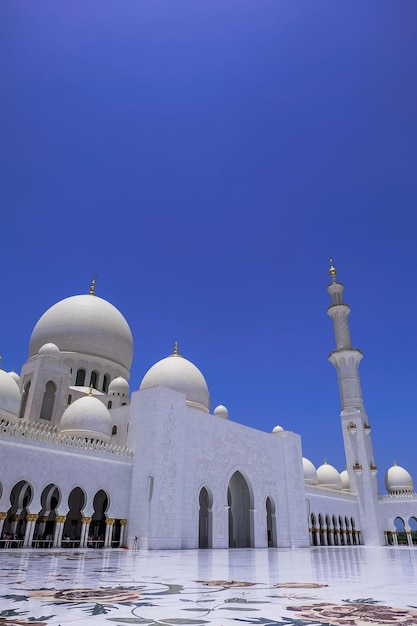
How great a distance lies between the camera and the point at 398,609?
11.4 ft

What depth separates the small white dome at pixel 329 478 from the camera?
3438cm

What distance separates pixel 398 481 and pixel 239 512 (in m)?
17.4

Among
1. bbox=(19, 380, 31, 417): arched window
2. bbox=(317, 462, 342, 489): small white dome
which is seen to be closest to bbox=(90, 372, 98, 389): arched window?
bbox=(19, 380, 31, 417): arched window

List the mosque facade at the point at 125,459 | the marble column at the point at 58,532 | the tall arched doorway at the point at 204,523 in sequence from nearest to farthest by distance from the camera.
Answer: the marble column at the point at 58,532 → the mosque facade at the point at 125,459 → the tall arched doorway at the point at 204,523

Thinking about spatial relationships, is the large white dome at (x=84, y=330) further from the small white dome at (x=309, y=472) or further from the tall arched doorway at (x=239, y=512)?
the small white dome at (x=309, y=472)

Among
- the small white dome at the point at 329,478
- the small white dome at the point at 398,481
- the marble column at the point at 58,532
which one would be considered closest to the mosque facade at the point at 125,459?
the marble column at the point at 58,532

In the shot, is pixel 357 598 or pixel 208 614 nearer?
pixel 208 614

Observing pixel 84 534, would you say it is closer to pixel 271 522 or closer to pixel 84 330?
pixel 84 330

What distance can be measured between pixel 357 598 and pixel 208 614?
1680 mm

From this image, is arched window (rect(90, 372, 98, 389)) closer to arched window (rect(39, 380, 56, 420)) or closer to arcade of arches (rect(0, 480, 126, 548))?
arched window (rect(39, 380, 56, 420))

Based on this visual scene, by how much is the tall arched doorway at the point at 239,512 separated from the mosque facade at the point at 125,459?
6 cm

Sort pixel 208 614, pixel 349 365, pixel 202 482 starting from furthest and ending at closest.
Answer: pixel 349 365, pixel 202 482, pixel 208 614

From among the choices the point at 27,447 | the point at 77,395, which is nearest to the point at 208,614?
the point at 27,447

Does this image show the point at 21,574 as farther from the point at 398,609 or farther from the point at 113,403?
the point at 113,403
